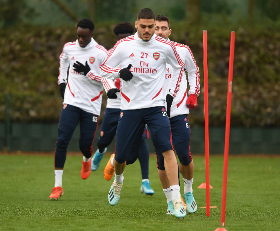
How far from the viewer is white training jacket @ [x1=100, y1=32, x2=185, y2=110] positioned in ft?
18.2

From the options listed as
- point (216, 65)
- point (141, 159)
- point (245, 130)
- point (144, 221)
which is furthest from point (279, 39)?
point (144, 221)

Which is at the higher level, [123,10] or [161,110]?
[123,10]

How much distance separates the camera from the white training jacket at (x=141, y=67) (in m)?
5.55

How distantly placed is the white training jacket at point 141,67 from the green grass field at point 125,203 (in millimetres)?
1310

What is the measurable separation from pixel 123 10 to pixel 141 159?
13.5 meters

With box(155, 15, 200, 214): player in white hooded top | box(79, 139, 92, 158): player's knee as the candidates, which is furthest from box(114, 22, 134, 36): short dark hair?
box(79, 139, 92, 158): player's knee

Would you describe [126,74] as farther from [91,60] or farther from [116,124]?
[116,124]

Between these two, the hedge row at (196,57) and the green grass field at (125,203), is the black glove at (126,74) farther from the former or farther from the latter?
the hedge row at (196,57)

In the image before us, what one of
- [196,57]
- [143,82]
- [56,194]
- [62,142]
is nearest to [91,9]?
[196,57]

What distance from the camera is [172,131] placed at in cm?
612

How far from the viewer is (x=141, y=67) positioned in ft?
18.2

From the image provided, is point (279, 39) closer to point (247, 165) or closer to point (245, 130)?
point (245, 130)

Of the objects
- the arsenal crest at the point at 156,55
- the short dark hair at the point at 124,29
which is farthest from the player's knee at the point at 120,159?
the short dark hair at the point at 124,29

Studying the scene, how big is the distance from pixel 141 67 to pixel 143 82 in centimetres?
17
